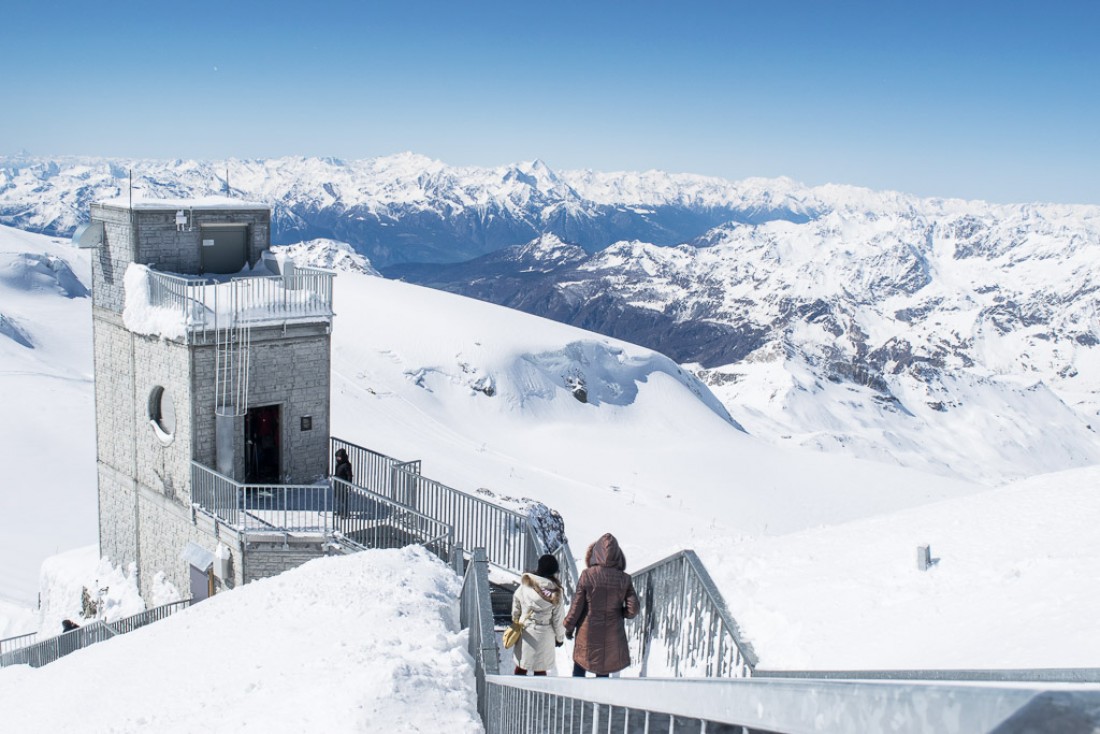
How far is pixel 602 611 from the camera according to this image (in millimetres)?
8188

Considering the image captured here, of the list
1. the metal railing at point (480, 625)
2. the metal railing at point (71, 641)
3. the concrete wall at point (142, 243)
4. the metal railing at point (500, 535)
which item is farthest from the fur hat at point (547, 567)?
the concrete wall at point (142, 243)

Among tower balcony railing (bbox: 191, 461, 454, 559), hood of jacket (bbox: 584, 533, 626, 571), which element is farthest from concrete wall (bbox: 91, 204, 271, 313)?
hood of jacket (bbox: 584, 533, 626, 571)

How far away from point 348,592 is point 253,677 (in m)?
2.17

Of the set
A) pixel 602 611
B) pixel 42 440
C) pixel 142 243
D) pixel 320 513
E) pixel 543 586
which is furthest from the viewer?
pixel 42 440

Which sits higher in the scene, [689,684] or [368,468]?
[689,684]

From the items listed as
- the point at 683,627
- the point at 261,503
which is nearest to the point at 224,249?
the point at 261,503

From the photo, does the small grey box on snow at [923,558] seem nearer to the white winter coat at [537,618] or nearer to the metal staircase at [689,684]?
the metal staircase at [689,684]

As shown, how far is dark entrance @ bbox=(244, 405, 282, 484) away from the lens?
2080 cm

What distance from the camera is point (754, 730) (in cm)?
249

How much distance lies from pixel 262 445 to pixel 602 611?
1442 centimetres

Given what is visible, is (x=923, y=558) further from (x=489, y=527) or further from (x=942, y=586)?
(x=489, y=527)

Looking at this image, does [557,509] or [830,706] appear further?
[557,509]

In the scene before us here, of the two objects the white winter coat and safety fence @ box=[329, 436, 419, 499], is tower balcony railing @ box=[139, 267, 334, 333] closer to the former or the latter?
safety fence @ box=[329, 436, 419, 499]

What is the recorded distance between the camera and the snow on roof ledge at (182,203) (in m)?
20.8
